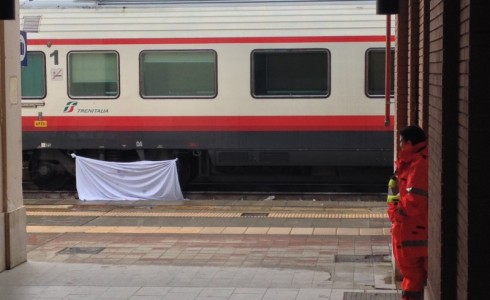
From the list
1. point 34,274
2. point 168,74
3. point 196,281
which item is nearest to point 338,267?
point 196,281

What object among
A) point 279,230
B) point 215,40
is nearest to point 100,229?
point 279,230

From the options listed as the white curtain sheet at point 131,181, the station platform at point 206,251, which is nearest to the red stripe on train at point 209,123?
the white curtain sheet at point 131,181

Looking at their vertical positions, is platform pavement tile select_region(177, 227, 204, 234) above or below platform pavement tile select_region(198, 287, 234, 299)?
below

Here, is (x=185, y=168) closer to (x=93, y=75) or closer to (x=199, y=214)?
(x=93, y=75)

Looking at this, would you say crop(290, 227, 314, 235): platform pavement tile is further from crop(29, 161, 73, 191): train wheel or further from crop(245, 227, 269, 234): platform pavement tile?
crop(29, 161, 73, 191): train wheel

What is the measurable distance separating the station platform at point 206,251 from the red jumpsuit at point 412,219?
128 cm

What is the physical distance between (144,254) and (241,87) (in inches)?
243

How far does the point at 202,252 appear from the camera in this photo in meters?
9.72

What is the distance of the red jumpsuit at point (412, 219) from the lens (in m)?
6.03

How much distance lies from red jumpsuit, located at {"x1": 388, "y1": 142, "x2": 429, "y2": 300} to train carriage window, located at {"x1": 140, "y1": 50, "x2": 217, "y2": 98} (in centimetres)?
941

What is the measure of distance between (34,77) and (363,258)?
866 centimetres

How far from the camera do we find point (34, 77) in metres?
15.8

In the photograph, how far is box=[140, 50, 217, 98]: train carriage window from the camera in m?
15.4

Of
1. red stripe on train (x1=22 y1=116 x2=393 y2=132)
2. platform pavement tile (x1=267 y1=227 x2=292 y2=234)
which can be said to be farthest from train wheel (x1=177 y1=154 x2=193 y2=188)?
platform pavement tile (x1=267 y1=227 x2=292 y2=234)
